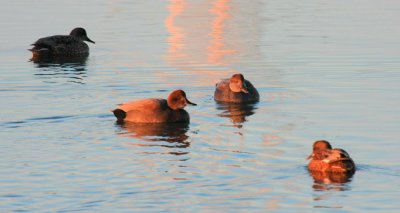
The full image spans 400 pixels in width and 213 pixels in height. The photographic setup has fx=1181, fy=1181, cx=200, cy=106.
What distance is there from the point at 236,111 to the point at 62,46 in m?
12.1

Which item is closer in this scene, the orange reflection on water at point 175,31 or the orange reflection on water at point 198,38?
the orange reflection on water at point 198,38

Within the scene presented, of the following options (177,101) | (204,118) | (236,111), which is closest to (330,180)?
(177,101)

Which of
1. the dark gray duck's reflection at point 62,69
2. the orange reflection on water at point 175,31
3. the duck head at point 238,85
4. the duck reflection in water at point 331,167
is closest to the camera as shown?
the duck reflection in water at point 331,167

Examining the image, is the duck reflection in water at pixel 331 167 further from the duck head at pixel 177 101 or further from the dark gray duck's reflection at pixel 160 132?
the duck head at pixel 177 101

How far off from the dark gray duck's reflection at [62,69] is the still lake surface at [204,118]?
102 millimetres

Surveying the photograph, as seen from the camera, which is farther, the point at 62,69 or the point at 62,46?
the point at 62,46

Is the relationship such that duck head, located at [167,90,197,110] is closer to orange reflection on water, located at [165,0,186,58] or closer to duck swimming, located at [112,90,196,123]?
duck swimming, located at [112,90,196,123]

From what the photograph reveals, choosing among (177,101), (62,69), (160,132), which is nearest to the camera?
(160,132)

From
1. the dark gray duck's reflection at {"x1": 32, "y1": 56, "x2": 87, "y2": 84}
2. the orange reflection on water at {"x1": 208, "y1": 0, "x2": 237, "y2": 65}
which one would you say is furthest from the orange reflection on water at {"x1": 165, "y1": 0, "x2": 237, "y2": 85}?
the dark gray duck's reflection at {"x1": 32, "y1": 56, "x2": 87, "y2": 84}

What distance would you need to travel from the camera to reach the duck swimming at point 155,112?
22047mm

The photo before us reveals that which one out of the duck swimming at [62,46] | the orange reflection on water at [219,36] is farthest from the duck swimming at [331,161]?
the duck swimming at [62,46]

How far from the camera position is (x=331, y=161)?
55.9ft

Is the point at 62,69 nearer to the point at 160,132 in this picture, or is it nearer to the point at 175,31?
the point at 175,31

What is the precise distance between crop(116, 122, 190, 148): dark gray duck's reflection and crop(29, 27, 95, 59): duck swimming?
12.4 m
